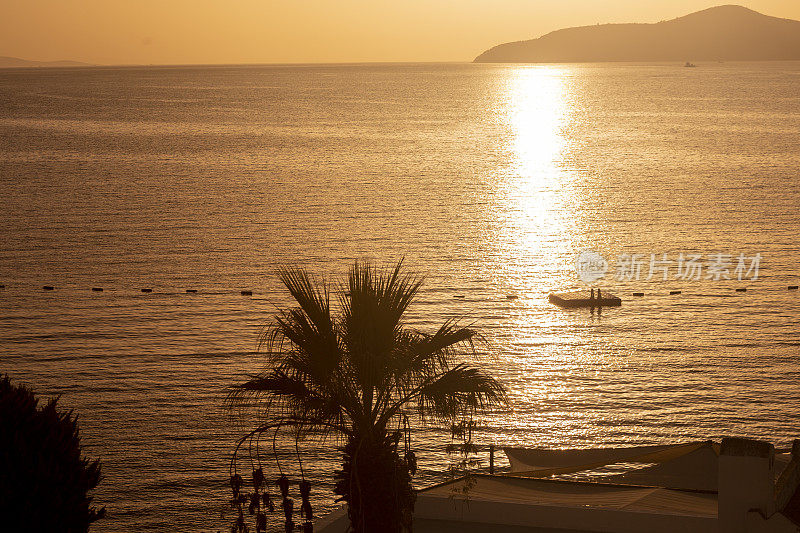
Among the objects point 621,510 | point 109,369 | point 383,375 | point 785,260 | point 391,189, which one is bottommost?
point 621,510

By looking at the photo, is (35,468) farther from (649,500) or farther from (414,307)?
(414,307)

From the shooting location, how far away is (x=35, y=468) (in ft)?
43.9

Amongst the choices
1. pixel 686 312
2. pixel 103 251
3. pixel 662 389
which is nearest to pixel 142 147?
pixel 103 251

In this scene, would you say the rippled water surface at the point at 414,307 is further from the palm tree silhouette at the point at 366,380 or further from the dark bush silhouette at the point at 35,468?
the palm tree silhouette at the point at 366,380

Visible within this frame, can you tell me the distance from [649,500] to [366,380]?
6.76 m

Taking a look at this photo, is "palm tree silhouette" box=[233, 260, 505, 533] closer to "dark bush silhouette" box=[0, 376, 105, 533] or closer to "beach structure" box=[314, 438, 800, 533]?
"beach structure" box=[314, 438, 800, 533]

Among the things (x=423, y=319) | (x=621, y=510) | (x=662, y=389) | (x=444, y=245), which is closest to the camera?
(x=621, y=510)

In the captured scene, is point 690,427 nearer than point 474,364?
Yes

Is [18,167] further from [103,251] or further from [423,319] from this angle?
[423,319]

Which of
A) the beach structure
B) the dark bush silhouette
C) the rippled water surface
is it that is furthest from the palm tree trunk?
the rippled water surface

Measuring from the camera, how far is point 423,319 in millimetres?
63312

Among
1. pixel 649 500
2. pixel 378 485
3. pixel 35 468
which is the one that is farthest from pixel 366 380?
pixel 649 500

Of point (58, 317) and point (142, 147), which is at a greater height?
point (142, 147)

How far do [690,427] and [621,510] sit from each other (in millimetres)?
30551
